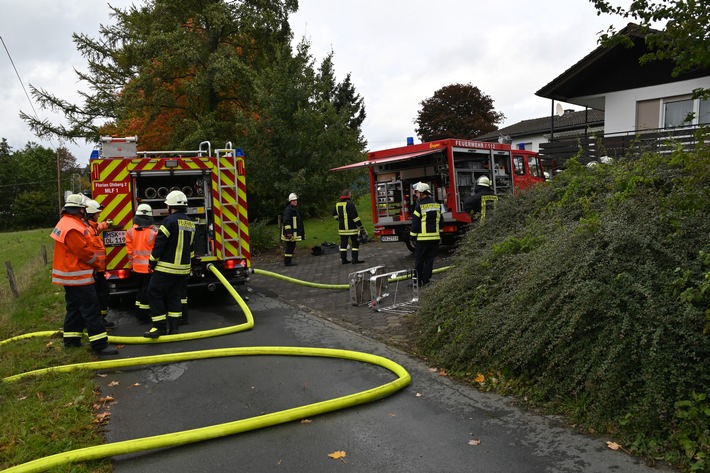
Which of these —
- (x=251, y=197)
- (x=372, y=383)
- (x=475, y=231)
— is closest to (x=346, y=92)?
(x=251, y=197)

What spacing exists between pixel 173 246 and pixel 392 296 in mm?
3596

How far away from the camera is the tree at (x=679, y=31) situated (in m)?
3.87

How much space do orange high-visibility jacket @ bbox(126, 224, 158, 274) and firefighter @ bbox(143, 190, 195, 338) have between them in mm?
706

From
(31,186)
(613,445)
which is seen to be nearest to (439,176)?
(613,445)

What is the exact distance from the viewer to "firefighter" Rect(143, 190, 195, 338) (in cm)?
652

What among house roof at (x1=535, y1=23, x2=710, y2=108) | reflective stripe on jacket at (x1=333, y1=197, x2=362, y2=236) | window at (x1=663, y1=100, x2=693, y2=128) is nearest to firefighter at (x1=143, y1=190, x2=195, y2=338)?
reflective stripe on jacket at (x1=333, y1=197, x2=362, y2=236)

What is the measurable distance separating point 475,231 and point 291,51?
1152 cm

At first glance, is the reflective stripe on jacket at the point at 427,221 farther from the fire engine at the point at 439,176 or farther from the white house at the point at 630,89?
the white house at the point at 630,89

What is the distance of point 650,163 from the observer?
5.30 metres

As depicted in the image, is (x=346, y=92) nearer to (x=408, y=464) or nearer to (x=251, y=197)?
(x=251, y=197)

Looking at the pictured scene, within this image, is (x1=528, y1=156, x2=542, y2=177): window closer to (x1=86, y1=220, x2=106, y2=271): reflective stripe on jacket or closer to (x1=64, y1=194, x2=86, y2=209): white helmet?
(x1=86, y1=220, x2=106, y2=271): reflective stripe on jacket

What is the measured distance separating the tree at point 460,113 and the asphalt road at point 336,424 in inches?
1666

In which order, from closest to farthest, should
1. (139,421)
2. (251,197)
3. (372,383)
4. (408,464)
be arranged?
1. (408,464)
2. (139,421)
3. (372,383)
4. (251,197)

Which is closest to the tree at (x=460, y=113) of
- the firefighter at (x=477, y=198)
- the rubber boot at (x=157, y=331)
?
the firefighter at (x=477, y=198)
